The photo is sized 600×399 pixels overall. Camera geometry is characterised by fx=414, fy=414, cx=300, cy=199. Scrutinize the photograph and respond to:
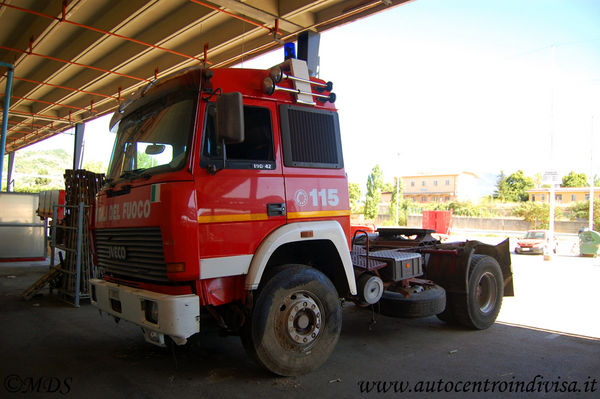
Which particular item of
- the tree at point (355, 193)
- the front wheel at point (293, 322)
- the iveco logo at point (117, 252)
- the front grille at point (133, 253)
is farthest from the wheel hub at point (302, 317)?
the tree at point (355, 193)

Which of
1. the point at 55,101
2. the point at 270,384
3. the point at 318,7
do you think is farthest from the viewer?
the point at 55,101

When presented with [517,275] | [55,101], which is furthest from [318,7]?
[55,101]

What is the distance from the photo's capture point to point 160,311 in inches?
137

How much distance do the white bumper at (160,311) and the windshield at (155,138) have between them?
1.13 m

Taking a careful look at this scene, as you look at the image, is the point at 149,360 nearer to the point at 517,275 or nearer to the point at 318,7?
the point at 318,7

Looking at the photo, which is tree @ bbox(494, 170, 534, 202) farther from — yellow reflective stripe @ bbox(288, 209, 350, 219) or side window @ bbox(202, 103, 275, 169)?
side window @ bbox(202, 103, 275, 169)

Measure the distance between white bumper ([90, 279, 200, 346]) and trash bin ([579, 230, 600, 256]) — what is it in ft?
71.0

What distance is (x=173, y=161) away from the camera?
3807mm

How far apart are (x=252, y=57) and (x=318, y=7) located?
3.10 metres

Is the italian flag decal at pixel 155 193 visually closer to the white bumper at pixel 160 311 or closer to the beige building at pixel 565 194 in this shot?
the white bumper at pixel 160 311

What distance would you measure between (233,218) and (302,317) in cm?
123

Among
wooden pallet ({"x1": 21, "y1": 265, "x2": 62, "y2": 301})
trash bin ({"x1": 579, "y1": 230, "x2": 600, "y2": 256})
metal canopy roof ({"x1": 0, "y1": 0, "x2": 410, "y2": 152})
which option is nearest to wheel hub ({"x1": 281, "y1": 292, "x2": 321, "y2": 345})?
wooden pallet ({"x1": 21, "y1": 265, "x2": 62, "y2": 301})

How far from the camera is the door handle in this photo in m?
4.07

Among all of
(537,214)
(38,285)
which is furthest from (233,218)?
(537,214)
